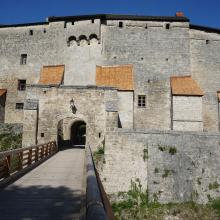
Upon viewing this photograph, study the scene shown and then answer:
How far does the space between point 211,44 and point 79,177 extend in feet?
81.6

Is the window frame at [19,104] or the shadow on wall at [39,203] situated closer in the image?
the shadow on wall at [39,203]

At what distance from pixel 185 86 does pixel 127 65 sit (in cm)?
600

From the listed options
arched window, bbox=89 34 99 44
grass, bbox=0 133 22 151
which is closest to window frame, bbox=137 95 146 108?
arched window, bbox=89 34 99 44

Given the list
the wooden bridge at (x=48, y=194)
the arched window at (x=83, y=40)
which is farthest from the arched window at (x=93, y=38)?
the wooden bridge at (x=48, y=194)

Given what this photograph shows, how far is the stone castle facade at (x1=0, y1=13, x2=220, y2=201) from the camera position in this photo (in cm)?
2625

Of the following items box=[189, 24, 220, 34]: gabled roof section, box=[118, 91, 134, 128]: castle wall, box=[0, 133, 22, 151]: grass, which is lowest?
box=[0, 133, 22, 151]: grass

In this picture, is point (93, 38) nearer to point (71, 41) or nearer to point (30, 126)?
point (71, 41)

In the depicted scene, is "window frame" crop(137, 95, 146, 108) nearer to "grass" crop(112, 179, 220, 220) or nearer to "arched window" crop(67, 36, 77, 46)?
"arched window" crop(67, 36, 77, 46)

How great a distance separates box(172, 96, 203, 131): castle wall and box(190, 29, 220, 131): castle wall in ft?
11.4

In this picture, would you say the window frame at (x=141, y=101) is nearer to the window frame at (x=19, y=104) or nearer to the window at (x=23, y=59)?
the window frame at (x=19, y=104)

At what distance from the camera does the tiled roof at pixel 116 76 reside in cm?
2627

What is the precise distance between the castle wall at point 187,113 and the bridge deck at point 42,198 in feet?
56.6

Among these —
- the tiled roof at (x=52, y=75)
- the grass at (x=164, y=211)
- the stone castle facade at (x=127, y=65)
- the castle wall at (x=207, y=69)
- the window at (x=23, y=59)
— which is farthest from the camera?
the window at (x=23, y=59)

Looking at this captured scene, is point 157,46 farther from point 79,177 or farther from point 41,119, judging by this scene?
point 79,177
